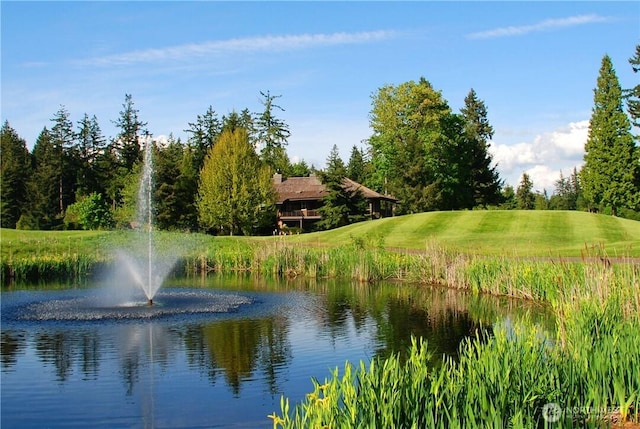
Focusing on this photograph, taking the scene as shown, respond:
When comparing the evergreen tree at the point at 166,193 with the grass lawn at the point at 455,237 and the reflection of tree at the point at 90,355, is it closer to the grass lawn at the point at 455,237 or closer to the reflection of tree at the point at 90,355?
the grass lawn at the point at 455,237

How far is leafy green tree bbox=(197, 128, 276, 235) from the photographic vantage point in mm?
57031

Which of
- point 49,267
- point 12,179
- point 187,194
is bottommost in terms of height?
point 49,267

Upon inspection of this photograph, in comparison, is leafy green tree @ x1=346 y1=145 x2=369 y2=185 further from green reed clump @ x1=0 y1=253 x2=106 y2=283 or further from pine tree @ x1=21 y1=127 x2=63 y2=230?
green reed clump @ x1=0 y1=253 x2=106 y2=283

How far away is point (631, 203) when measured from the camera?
196 ft

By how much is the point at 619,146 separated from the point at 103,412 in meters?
60.5

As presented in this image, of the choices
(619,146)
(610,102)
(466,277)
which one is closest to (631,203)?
(619,146)

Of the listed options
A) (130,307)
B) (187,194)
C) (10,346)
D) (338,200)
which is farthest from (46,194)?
(10,346)

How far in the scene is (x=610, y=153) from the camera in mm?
61062

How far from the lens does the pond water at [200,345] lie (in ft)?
34.7

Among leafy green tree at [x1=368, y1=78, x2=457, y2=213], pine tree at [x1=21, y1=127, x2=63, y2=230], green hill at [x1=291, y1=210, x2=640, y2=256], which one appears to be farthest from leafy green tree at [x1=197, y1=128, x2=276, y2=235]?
pine tree at [x1=21, y1=127, x2=63, y2=230]

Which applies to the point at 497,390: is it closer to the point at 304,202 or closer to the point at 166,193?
the point at 166,193

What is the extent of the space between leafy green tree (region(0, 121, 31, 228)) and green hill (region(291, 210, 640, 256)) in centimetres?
3884

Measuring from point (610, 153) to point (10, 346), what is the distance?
2318 inches

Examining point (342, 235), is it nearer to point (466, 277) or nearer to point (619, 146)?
point (466, 277)
